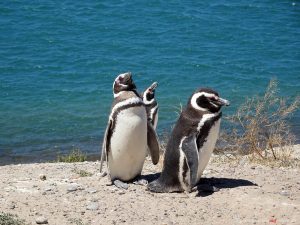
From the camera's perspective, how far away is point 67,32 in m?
27.2

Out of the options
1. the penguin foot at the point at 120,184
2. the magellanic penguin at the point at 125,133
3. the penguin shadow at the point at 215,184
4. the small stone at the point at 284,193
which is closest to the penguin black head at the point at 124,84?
the magellanic penguin at the point at 125,133

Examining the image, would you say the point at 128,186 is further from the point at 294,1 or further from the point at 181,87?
the point at 294,1

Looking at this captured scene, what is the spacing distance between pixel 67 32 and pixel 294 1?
11883 mm

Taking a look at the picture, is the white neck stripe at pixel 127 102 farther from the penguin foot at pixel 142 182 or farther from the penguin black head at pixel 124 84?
the penguin foot at pixel 142 182

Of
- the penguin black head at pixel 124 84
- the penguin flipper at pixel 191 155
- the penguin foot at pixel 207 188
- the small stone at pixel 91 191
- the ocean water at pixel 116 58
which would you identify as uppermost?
the penguin black head at pixel 124 84

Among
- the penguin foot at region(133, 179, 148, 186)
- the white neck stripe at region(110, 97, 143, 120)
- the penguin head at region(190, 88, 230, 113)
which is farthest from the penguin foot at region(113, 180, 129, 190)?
the penguin head at region(190, 88, 230, 113)

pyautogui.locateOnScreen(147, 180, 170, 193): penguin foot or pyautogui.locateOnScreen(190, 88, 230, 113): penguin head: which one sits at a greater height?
pyautogui.locateOnScreen(190, 88, 230, 113): penguin head

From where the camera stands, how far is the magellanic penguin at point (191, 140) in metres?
8.88

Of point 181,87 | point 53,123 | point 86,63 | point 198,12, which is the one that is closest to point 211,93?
point 53,123

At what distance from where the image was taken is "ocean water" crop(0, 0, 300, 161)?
1755cm

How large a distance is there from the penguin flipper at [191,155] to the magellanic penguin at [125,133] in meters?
0.80

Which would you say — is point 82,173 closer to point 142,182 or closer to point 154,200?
point 142,182

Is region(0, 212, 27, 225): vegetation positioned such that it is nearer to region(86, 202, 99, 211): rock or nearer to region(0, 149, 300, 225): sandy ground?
region(0, 149, 300, 225): sandy ground

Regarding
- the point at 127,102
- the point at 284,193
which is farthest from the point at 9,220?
the point at 284,193
